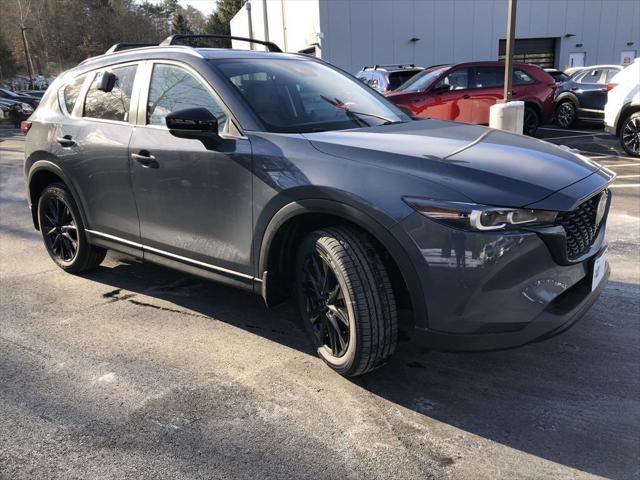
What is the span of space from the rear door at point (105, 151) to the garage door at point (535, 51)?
2886cm

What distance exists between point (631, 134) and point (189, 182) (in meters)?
8.92

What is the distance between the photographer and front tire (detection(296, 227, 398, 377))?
2.74 m

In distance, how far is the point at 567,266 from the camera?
2.63 metres

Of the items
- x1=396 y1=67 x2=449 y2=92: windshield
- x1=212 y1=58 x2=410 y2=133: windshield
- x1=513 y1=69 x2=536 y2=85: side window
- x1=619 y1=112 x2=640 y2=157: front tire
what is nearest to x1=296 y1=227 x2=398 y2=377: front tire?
x1=212 y1=58 x2=410 y2=133: windshield

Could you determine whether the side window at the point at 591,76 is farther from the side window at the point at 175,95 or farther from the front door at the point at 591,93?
the side window at the point at 175,95

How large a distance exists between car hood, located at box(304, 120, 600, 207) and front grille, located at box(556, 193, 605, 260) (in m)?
0.14

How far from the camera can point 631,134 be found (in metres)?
9.73

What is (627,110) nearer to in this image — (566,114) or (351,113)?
(566,114)

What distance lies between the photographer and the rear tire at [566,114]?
14.4 meters

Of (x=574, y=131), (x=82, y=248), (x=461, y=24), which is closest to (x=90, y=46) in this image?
(x=461, y=24)

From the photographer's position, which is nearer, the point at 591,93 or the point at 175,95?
the point at 175,95

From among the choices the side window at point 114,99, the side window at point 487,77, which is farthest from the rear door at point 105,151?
the side window at point 487,77

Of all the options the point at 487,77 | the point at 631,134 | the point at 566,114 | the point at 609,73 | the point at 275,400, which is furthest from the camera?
the point at 609,73

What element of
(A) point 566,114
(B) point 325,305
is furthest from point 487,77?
(B) point 325,305
